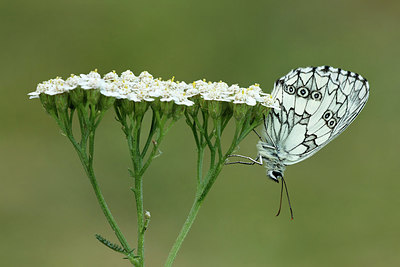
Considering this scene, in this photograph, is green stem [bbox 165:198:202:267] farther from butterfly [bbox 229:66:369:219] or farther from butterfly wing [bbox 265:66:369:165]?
butterfly wing [bbox 265:66:369:165]

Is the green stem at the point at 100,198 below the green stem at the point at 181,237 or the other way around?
the other way around

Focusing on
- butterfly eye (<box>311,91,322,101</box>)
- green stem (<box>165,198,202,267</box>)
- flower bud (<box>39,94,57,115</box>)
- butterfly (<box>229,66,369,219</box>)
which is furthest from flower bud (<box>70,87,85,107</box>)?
butterfly eye (<box>311,91,322,101</box>)

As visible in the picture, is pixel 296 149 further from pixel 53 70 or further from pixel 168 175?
pixel 53 70

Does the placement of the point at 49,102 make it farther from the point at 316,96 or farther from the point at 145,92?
the point at 316,96

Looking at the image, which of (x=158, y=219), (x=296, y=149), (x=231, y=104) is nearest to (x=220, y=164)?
(x=231, y=104)

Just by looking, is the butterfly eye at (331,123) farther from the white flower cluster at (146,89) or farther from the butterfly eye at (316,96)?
the white flower cluster at (146,89)

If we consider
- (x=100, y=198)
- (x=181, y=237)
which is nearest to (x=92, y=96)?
(x=100, y=198)

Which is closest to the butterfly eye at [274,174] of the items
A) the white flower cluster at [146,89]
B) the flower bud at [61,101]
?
the white flower cluster at [146,89]
